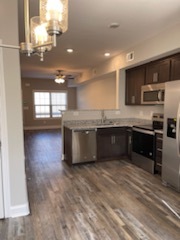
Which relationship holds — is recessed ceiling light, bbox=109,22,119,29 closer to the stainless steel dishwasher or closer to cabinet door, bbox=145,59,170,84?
cabinet door, bbox=145,59,170,84

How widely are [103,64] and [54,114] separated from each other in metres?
5.33

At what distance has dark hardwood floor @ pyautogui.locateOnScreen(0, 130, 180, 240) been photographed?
210 cm

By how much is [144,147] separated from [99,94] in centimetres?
430

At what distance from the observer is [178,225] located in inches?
87.8

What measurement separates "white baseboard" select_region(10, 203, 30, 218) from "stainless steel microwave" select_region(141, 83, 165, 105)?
318 centimetres

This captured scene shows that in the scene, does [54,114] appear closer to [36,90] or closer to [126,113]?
[36,90]

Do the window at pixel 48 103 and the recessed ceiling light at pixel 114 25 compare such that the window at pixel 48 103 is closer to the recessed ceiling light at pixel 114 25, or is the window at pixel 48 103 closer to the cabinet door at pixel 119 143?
the cabinet door at pixel 119 143

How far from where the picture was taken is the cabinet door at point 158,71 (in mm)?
3792

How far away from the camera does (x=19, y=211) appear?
95.5 inches

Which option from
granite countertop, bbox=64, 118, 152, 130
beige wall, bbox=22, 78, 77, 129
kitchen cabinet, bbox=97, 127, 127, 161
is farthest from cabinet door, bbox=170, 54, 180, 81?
beige wall, bbox=22, 78, 77, 129

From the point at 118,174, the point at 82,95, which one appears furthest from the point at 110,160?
the point at 82,95

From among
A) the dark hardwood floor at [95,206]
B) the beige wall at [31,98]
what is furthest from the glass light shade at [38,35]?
the beige wall at [31,98]

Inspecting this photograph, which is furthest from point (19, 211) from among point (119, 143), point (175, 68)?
point (175, 68)

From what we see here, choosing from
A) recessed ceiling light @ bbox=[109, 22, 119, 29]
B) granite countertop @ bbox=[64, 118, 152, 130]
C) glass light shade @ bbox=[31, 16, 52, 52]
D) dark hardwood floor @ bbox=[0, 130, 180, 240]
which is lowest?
dark hardwood floor @ bbox=[0, 130, 180, 240]
